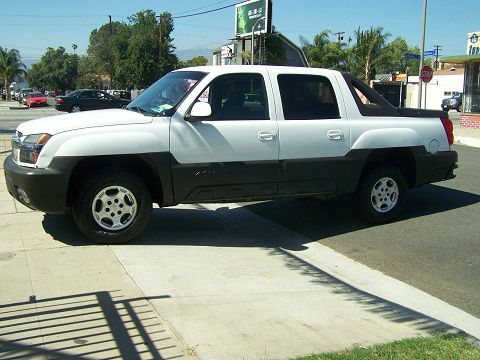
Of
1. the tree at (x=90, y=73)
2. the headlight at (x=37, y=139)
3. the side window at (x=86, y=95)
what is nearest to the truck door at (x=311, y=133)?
the headlight at (x=37, y=139)

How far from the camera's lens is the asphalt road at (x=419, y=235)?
532 centimetres

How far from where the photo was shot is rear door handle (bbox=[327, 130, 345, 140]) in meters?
6.50

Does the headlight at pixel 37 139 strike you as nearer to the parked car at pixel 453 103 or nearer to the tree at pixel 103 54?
the parked car at pixel 453 103

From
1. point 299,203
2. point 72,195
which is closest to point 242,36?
point 299,203

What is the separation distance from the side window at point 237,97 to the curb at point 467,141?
567 inches

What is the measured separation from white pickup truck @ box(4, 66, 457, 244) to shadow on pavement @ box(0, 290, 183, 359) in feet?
5.10

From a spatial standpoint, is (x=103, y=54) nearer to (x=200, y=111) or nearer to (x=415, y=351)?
(x=200, y=111)

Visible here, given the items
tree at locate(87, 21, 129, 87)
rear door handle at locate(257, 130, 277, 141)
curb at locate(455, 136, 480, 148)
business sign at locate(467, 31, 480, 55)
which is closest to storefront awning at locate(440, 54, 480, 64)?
business sign at locate(467, 31, 480, 55)

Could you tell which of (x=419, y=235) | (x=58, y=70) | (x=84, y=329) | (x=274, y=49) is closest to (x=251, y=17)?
(x=274, y=49)

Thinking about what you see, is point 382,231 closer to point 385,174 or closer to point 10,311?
point 385,174

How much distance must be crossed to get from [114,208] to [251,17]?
36.4m

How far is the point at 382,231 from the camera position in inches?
275

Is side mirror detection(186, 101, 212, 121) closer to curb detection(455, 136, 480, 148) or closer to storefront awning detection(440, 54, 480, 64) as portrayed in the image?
curb detection(455, 136, 480, 148)

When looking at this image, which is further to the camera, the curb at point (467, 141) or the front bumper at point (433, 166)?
the curb at point (467, 141)
